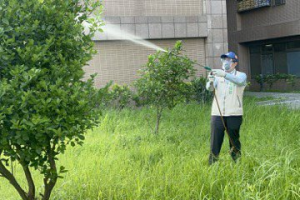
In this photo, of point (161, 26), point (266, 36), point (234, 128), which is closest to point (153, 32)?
point (161, 26)

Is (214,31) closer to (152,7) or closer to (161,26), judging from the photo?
(161,26)

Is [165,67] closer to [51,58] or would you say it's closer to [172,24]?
[51,58]

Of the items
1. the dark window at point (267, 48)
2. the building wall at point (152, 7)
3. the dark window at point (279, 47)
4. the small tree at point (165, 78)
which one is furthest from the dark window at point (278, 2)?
the small tree at point (165, 78)

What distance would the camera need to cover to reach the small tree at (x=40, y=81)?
2.81 metres

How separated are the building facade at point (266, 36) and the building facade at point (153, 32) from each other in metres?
6.44

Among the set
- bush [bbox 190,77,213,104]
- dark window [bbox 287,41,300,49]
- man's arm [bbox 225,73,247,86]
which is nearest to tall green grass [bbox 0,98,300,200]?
man's arm [bbox 225,73,247,86]

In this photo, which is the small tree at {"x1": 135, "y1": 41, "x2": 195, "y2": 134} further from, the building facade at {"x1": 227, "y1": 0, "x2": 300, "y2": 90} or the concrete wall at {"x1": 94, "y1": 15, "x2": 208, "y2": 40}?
the building facade at {"x1": 227, "y1": 0, "x2": 300, "y2": 90}

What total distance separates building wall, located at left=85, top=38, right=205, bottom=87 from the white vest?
23.3 feet

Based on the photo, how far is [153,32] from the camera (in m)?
12.4

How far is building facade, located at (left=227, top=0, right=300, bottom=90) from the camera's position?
717 inches

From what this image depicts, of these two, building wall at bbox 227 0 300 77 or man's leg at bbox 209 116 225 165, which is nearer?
man's leg at bbox 209 116 225 165

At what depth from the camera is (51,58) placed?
3109 mm

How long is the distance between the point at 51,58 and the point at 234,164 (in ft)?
8.09

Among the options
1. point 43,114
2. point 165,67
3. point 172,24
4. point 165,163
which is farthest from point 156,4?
point 43,114
